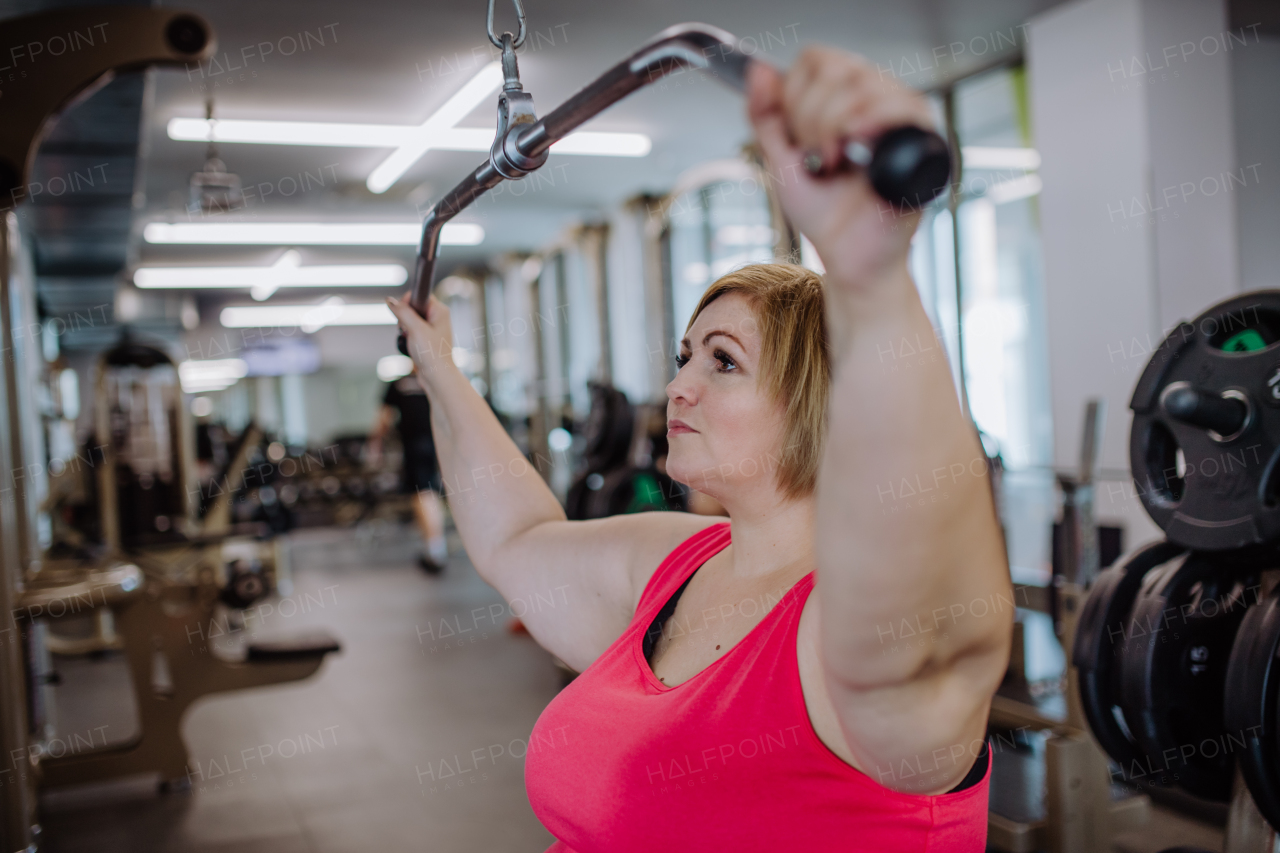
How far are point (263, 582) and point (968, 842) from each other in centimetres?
382

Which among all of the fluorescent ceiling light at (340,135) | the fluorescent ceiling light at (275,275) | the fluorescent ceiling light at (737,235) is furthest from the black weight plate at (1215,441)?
the fluorescent ceiling light at (275,275)

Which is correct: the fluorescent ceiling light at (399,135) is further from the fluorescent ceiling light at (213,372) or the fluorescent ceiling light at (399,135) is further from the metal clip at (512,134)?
the fluorescent ceiling light at (213,372)

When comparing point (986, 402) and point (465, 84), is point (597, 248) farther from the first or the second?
point (986, 402)

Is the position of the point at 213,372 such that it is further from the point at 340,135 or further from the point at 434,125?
the point at 434,125

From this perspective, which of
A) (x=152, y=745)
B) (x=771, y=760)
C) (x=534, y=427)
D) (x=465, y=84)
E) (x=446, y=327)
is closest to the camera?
(x=771, y=760)

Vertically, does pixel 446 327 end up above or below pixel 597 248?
below

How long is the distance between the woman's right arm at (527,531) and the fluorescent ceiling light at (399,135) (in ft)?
14.5

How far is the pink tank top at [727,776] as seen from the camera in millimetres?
798

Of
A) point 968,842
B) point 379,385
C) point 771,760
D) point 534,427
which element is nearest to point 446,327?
point 771,760

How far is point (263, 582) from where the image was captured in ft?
13.4

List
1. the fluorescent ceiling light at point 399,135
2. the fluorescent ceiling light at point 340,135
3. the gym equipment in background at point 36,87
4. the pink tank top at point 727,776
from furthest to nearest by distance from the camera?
the fluorescent ceiling light at point 340,135, the fluorescent ceiling light at point 399,135, the gym equipment in background at point 36,87, the pink tank top at point 727,776

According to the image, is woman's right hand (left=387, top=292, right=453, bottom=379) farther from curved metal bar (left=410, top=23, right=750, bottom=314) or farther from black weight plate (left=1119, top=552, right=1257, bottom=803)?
black weight plate (left=1119, top=552, right=1257, bottom=803)

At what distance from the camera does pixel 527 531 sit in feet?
4.38

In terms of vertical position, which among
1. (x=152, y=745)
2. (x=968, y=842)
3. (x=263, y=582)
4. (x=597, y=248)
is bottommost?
(x=152, y=745)
